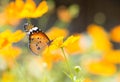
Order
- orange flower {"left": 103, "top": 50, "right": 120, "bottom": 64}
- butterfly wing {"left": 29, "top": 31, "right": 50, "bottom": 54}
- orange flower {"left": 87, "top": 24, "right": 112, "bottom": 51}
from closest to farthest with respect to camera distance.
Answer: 1. butterfly wing {"left": 29, "top": 31, "right": 50, "bottom": 54}
2. orange flower {"left": 103, "top": 50, "right": 120, "bottom": 64}
3. orange flower {"left": 87, "top": 24, "right": 112, "bottom": 51}

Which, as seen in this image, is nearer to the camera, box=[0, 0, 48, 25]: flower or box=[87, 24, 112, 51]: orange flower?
box=[0, 0, 48, 25]: flower

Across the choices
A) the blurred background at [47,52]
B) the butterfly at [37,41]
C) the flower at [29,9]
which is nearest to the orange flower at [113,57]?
the blurred background at [47,52]

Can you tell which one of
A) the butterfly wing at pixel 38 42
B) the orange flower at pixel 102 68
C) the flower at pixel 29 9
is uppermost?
the orange flower at pixel 102 68

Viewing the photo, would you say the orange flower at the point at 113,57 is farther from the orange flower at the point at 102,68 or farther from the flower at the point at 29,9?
the flower at the point at 29,9

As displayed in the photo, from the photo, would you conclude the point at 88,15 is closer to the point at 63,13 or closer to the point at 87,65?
the point at 63,13

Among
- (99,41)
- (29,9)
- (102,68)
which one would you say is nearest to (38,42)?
(29,9)

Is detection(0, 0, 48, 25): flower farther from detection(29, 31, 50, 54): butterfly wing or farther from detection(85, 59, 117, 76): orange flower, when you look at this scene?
detection(85, 59, 117, 76): orange flower

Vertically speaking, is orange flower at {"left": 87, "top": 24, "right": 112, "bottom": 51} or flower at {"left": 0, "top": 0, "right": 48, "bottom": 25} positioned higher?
orange flower at {"left": 87, "top": 24, "right": 112, "bottom": 51}

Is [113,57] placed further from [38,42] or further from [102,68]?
[38,42]

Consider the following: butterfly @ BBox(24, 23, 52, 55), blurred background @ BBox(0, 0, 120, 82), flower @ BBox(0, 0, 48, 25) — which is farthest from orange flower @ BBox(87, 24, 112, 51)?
butterfly @ BBox(24, 23, 52, 55)
